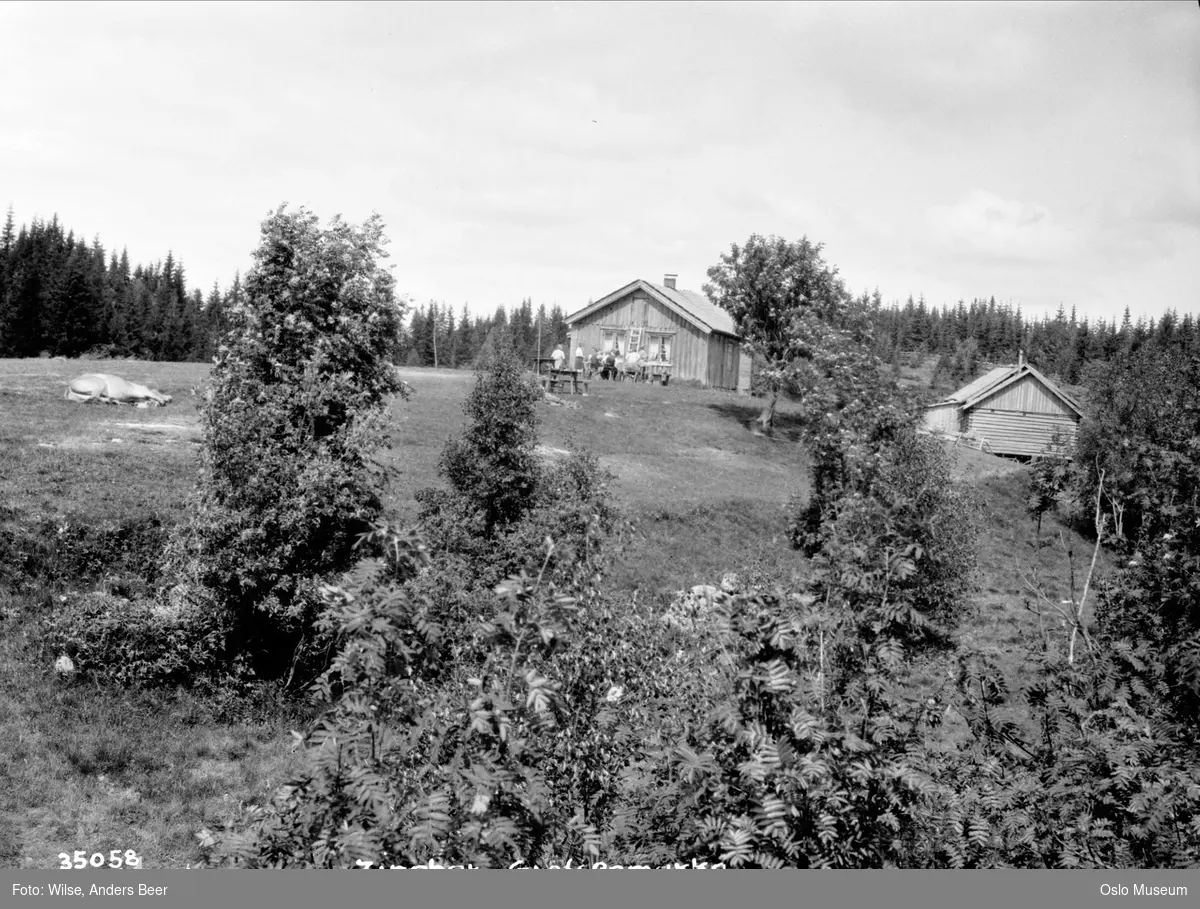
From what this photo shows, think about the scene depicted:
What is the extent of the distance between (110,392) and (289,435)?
17.5 meters

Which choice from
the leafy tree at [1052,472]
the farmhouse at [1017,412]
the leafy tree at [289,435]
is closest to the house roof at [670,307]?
the farmhouse at [1017,412]

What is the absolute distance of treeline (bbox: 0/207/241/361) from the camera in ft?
231

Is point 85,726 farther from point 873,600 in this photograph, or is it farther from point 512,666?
point 873,600

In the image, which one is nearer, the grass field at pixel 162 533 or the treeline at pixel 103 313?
the grass field at pixel 162 533

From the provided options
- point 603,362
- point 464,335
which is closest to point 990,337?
point 464,335

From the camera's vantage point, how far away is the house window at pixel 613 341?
166ft

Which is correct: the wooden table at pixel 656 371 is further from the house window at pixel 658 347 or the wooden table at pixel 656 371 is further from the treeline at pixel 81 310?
the treeline at pixel 81 310

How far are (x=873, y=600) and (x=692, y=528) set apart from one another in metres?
19.7

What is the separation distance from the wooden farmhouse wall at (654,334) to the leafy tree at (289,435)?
1461 inches

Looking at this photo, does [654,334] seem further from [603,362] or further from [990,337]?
[990,337]

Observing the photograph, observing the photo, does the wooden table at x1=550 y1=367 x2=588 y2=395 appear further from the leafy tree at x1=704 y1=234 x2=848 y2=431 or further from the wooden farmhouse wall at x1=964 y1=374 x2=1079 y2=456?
the wooden farmhouse wall at x1=964 y1=374 x2=1079 y2=456

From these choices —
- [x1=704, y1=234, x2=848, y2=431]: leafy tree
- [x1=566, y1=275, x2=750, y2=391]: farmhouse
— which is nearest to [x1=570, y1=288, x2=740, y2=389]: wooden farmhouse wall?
[x1=566, y1=275, x2=750, y2=391]: farmhouse

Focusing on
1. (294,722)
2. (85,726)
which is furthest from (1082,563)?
(85,726)

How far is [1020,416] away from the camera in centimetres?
5000
